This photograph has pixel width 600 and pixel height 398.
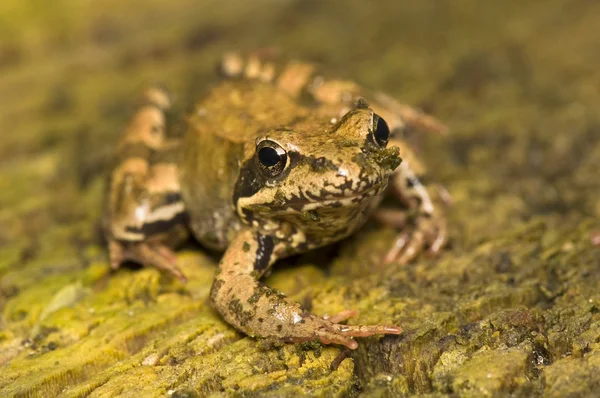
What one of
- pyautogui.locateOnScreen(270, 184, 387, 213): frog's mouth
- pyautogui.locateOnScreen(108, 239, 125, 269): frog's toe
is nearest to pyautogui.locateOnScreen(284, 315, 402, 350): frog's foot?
pyautogui.locateOnScreen(270, 184, 387, 213): frog's mouth

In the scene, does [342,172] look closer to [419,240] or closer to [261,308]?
[261,308]

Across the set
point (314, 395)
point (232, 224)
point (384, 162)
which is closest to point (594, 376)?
point (314, 395)

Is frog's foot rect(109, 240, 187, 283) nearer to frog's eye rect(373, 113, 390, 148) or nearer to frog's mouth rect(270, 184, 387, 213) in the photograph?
frog's mouth rect(270, 184, 387, 213)

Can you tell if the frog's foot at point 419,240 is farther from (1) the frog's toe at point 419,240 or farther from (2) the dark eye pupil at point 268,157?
(2) the dark eye pupil at point 268,157

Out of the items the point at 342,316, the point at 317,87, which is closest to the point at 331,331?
the point at 342,316

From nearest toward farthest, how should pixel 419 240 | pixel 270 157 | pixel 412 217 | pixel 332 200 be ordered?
pixel 332 200 < pixel 270 157 < pixel 419 240 < pixel 412 217

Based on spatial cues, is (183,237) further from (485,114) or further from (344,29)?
(344,29)
